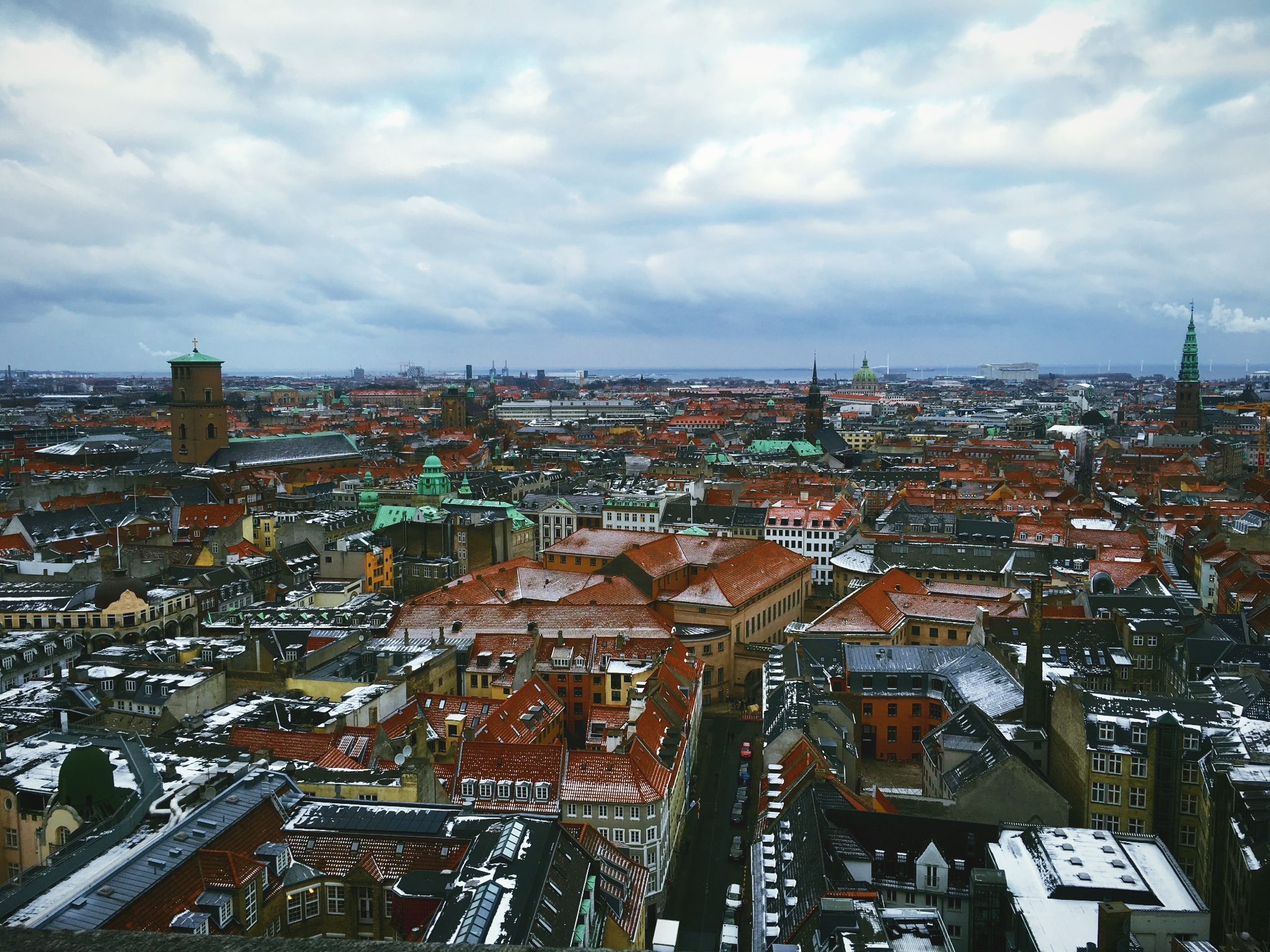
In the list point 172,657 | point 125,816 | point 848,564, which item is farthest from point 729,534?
point 125,816

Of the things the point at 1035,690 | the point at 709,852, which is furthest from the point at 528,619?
the point at 1035,690

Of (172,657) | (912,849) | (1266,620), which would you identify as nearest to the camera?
(912,849)

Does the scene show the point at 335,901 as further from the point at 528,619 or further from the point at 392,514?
the point at 392,514

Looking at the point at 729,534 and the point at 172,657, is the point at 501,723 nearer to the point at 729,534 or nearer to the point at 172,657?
the point at 172,657

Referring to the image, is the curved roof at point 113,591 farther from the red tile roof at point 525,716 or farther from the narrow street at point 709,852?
the narrow street at point 709,852

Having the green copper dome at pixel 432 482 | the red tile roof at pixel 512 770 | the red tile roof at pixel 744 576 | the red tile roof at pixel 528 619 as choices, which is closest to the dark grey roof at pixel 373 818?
the red tile roof at pixel 512 770
